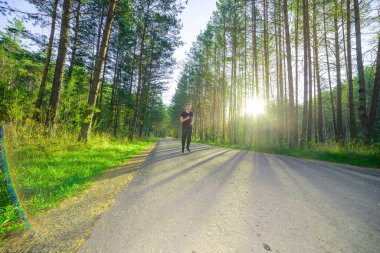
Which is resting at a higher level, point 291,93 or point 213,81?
point 213,81

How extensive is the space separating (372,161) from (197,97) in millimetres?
29403

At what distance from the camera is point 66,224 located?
1.64 m

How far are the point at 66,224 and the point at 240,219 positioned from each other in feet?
5.93

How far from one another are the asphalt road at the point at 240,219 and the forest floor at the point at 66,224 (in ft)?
0.41

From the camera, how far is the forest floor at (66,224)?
129 cm

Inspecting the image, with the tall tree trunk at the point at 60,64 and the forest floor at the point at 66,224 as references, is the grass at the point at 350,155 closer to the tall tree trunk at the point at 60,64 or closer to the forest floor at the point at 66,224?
the forest floor at the point at 66,224

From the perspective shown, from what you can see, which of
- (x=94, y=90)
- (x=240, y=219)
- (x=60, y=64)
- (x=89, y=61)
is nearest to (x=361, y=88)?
(x=240, y=219)

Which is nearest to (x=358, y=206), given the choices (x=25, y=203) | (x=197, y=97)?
(x=25, y=203)

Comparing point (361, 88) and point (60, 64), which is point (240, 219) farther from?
point (361, 88)

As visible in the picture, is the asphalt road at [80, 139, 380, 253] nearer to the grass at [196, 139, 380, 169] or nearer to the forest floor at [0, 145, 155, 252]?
the forest floor at [0, 145, 155, 252]

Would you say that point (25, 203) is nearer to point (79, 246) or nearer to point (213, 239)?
point (79, 246)

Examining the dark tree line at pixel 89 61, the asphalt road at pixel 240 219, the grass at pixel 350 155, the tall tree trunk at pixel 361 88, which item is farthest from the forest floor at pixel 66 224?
the tall tree trunk at pixel 361 88

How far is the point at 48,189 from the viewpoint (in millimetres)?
2494

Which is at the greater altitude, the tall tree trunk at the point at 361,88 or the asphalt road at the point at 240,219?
the tall tree trunk at the point at 361,88
